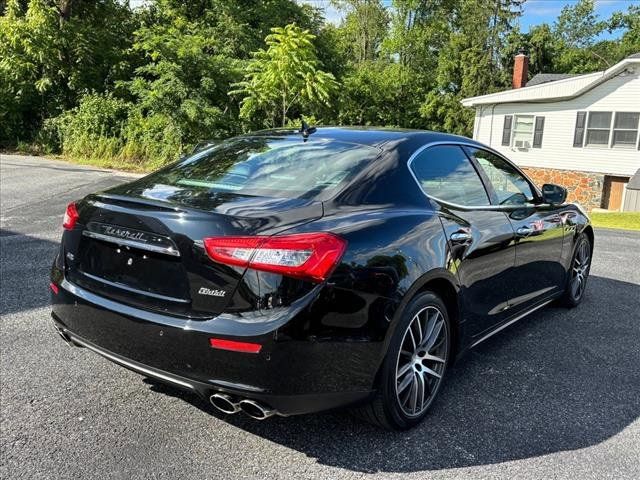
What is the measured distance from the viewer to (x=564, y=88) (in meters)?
23.2

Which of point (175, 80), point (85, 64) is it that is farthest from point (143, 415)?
point (85, 64)

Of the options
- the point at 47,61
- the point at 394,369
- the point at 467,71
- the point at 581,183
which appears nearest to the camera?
the point at 394,369

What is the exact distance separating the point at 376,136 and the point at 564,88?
22730 millimetres

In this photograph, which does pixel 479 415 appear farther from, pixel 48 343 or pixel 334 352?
pixel 48 343

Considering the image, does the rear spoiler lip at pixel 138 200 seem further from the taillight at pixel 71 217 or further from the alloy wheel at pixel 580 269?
the alloy wheel at pixel 580 269

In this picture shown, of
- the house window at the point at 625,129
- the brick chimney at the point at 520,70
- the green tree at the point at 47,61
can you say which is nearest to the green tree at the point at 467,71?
the brick chimney at the point at 520,70

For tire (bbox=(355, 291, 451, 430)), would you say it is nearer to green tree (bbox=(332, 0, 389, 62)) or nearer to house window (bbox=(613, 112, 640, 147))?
house window (bbox=(613, 112, 640, 147))

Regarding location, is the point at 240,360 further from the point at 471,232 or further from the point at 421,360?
the point at 471,232

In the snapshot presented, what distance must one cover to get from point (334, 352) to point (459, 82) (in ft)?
126

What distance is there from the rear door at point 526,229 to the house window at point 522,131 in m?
21.9

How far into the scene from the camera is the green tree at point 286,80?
17.0 metres

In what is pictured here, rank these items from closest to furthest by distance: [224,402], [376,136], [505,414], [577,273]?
[224,402] → [505,414] → [376,136] → [577,273]

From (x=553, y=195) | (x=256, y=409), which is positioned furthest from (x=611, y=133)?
(x=256, y=409)

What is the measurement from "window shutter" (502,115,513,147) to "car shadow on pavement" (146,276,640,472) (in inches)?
888
